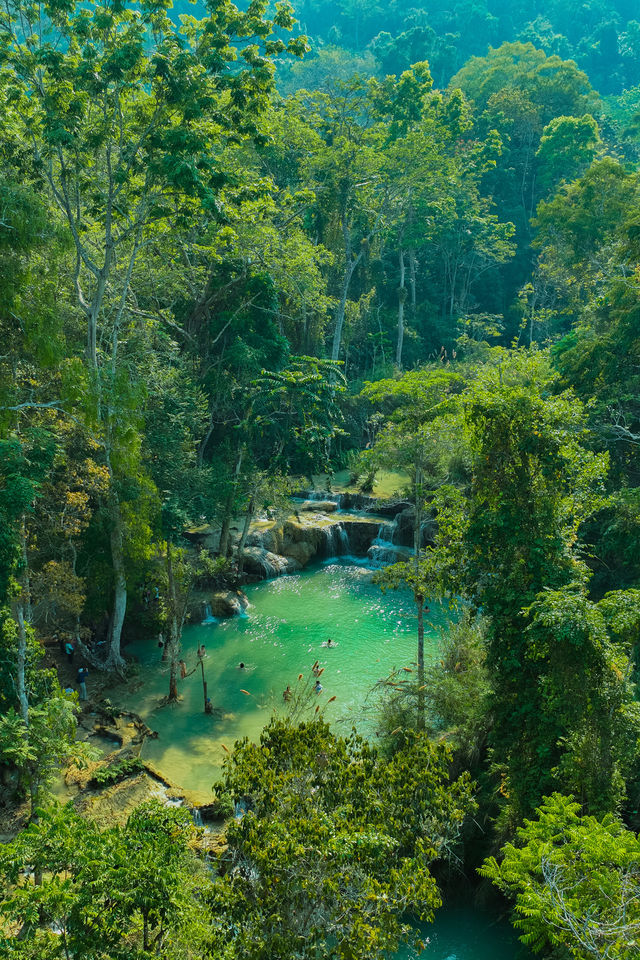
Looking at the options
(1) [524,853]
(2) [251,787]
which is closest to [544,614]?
(1) [524,853]

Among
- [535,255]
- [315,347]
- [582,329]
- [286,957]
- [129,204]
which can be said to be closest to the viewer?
[286,957]

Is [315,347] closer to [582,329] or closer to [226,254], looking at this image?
[226,254]

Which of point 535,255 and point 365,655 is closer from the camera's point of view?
point 365,655

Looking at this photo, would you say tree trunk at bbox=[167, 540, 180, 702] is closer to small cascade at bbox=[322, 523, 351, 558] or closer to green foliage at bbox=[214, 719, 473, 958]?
green foliage at bbox=[214, 719, 473, 958]

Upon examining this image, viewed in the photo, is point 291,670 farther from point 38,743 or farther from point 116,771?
point 38,743

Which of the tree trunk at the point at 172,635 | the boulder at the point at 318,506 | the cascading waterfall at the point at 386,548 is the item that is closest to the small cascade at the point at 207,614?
the tree trunk at the point at 172,635

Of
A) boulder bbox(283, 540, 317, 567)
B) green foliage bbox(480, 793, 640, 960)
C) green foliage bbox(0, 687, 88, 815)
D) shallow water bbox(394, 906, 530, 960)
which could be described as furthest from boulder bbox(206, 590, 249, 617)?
green foliage bbox(480, 793, 640, 960)

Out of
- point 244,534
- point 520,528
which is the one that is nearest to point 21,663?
point 520,528
